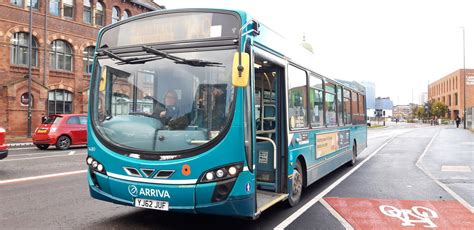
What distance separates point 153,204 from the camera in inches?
193

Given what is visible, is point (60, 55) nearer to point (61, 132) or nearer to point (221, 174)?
point (61, 132)

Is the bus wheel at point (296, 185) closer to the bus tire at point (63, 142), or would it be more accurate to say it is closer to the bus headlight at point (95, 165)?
the bus headlight at point (95, 165)

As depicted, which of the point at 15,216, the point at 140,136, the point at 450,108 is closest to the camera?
the point at 140,136

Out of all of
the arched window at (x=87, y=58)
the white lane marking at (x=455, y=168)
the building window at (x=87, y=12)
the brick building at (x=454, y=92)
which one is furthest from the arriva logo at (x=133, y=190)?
the brick building at (x=454, y=92)

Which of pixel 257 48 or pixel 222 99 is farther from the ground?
pixel 257 48

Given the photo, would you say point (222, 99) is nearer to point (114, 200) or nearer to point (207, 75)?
point (207, 75)

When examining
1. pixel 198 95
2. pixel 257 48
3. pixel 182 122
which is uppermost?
pixel 257 48

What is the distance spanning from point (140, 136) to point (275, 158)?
7.24ft

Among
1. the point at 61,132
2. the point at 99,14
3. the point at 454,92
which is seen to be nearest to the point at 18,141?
the point at 61,132

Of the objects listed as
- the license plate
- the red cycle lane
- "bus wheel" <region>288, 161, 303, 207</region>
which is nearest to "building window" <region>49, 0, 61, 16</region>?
"bus wheel" <region>288, 161, 303, 207</region>

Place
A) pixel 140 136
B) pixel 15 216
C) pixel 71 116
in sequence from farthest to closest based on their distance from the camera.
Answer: pixel 71 116 < pixel 15 216 < pixel 140 136

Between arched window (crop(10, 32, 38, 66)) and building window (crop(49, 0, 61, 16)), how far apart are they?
2.72 metres

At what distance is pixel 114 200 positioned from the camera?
5219 millimetres

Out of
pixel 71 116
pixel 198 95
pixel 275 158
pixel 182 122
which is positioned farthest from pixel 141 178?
pixel 71 116
